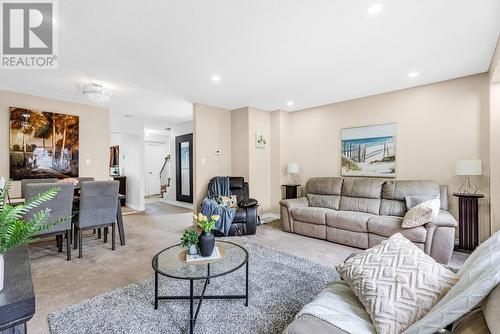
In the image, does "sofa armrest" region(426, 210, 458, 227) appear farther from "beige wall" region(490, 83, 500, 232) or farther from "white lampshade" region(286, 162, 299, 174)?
"white lampshade" region(286, 162, 299, 174)

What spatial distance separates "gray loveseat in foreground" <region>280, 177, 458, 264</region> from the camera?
2.89m

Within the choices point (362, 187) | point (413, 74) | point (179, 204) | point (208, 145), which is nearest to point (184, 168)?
point (179, 204)

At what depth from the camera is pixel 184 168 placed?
7199 mm

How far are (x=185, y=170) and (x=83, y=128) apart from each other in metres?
2.88

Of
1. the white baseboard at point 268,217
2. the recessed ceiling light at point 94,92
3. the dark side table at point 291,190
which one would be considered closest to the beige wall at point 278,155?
the white baseboard at point 268,217

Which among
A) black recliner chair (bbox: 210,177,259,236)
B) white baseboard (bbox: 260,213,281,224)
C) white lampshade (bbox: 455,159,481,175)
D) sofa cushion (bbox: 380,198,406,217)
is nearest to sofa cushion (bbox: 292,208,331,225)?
black recliner chair (bbox: 210,177,259,236)

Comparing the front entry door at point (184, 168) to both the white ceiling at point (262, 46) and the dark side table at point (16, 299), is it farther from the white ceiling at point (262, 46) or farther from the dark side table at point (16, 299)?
the dark side table at point (16, 299)

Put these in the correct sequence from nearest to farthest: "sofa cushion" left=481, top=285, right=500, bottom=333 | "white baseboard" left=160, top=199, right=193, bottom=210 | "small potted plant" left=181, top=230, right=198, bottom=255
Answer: "sofa cushion" left=481, top=285, right=500, bottom=333 < "small potted plant" left=181, top=230, right=198, bottom=255 < "white baseboard" left=160, top=199, right=193, bottom=210

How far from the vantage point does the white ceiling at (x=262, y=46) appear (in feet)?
6.57

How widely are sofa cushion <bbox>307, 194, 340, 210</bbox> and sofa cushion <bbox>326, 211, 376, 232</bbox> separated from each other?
0.47 metres

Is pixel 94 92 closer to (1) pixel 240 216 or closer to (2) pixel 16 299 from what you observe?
(1) pixel 240 216

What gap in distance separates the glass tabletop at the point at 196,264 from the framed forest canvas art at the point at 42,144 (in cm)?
358

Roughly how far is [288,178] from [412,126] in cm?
257

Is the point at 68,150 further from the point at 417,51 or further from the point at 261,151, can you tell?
the point at 417,51
